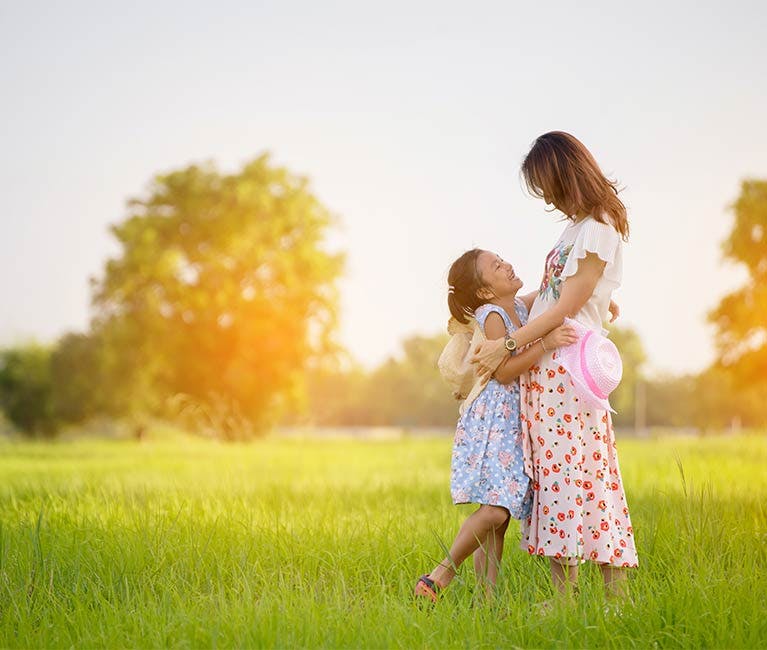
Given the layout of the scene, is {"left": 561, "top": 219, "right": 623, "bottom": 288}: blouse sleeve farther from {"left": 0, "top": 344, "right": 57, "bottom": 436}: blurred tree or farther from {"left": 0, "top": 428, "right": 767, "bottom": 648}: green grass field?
{"left": 0, "top": 344, "right": 57, "bottom": 436}: blurred tree

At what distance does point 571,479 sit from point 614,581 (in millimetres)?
485

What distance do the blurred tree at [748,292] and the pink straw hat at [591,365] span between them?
2347 centimetres

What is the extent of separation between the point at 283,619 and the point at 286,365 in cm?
2339

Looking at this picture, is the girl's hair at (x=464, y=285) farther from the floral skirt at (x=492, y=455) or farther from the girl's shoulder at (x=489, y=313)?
the floral skirt at (x=492, y=455)

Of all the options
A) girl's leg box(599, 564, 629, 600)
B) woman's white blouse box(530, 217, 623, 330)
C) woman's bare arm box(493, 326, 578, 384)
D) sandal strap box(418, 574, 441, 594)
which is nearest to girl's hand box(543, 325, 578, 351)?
woman's bare arm box(493, 326, 578, 384)

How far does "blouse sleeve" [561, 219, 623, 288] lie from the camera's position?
155 inches

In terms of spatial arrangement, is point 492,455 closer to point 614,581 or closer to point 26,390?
point 614,581

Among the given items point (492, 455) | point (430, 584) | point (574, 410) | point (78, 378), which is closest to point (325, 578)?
point (430, 584)

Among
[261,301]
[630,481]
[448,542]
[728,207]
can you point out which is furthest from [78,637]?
[728,207]

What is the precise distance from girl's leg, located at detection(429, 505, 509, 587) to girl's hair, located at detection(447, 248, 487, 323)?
0.92 meters

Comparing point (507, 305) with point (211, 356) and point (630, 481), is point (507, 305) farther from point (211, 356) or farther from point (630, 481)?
point (211, 356)

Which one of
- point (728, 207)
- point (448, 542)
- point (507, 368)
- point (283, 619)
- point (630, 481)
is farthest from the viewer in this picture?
point (728, 207)

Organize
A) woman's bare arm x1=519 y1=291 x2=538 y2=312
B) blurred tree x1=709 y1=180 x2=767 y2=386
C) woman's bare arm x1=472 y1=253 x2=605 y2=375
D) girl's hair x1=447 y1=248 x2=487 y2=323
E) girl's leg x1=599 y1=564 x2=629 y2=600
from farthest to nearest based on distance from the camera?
blurred tree x1=709 y1=180 x2=767 y2=386 < woman's bare arm x1=519 y1=291 x2=538 y2=312 < girl's hair x1=447 y1=248 x2=487 y2=323 < woman's bare arm x1=472 y1=253 x2=605 y2=375 < girl's leg x1=599 y1=564 x2=629 y2=600

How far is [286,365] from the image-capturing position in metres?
26.8
